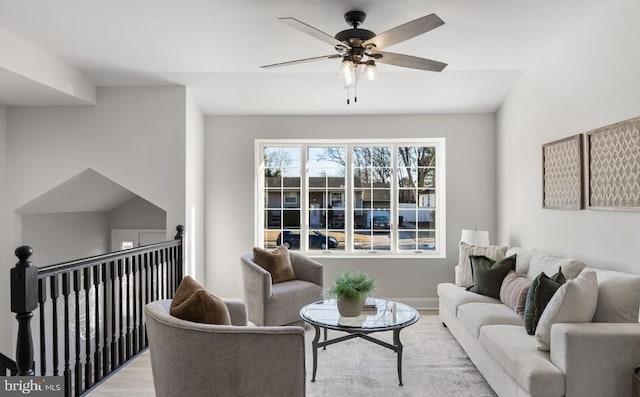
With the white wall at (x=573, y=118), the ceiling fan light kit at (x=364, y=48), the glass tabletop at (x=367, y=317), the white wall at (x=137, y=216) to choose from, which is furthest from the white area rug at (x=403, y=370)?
the white wall at (x=137, y=216)

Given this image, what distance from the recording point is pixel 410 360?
11.8 ft

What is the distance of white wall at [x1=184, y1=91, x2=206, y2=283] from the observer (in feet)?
15.5

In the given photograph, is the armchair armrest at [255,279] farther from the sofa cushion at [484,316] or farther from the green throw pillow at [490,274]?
the green throw pillow at [490,274]

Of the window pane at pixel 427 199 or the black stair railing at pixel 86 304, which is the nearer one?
the black stair railing at pixel 86 304

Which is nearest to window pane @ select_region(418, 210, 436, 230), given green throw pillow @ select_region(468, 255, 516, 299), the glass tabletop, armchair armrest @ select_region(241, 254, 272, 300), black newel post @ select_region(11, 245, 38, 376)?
green throw pillow @ select_region(468, 255, 516, 299)

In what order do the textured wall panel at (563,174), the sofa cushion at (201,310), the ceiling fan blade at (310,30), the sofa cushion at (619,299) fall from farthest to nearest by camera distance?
the textured wall panel at (563,174) < the sofa cushion at (619,299) < the ceiling fan blade at (310,30) < the sofa cushion at (201,310)

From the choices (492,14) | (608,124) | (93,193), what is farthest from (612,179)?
(93,193)

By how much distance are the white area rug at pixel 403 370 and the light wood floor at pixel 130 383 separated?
46.5 inches

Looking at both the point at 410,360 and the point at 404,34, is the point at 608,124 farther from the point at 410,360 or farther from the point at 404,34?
the point at 410,360

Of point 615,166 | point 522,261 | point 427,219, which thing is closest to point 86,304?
point 522,261

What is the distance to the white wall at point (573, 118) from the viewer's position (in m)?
2.89

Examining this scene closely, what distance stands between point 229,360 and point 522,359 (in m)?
1.64

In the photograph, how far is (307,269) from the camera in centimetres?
470

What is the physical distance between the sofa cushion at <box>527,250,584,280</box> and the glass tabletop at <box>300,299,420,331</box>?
3.68 ft
